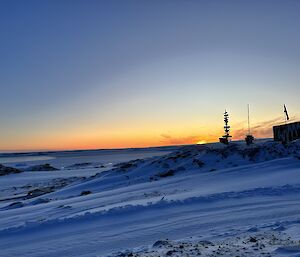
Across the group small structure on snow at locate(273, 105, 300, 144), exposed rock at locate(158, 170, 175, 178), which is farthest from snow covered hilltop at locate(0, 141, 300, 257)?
small structure on snow at locate(273, 105, 300, 144)

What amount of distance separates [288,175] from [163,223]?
5.79 meters

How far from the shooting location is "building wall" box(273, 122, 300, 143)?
56.6 feet

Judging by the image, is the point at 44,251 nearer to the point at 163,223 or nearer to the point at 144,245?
→ the point at 144,245

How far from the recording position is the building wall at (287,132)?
17250 millimetres

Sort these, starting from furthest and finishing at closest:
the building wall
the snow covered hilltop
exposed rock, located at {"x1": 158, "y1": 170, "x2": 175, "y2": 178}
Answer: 1. the building wall
2. exposed rock, located at {"x1": 158, "y1": 170, "x2": 175, "y2": 178}
3. the snow covered hilltop

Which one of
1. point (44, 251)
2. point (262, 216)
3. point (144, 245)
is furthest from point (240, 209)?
point (44, 251)

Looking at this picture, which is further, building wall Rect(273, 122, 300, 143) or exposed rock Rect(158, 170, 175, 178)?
building wall Rect(273, 122, 300, 143)

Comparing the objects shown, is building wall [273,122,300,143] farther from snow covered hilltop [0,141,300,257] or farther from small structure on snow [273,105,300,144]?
snow covered hilltop [0,141,300,257]

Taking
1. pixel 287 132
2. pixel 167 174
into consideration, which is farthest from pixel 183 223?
pixel 287 132

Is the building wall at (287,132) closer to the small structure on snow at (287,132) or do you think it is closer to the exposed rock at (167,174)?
the small structure on snow at (287,132)

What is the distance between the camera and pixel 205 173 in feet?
45.0

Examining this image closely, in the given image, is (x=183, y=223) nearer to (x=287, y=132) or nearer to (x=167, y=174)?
(x=167, y=174)

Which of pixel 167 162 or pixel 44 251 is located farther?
pixel 167 162

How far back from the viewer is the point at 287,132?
17.9 metres
